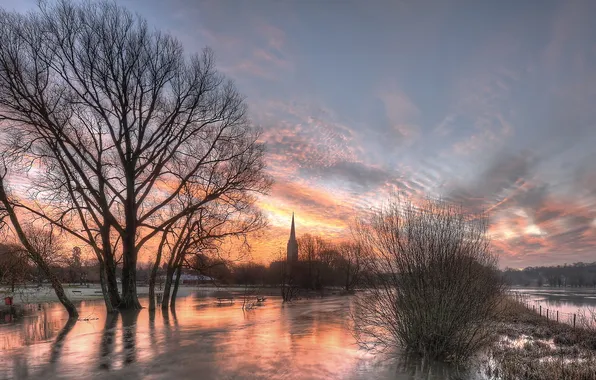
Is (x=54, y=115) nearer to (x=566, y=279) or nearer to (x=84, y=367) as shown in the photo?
(x=84, y=367)

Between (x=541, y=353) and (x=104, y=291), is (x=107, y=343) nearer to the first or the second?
(x=104, y=291)

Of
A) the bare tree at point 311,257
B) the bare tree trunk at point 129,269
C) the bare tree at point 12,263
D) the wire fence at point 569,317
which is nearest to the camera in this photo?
the bare tree at point 12,263

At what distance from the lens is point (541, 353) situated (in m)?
13.8

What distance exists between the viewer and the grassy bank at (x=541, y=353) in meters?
10.0

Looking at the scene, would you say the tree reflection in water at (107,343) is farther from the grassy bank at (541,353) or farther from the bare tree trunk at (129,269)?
the grassy bank at (541,353)

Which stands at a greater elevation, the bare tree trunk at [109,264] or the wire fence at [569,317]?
the bare tree trunk at [109,264]

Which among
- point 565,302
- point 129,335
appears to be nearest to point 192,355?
point 129,335

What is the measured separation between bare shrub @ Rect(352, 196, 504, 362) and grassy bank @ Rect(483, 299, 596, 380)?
98 cm

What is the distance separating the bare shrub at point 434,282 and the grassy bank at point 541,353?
98 centimetres

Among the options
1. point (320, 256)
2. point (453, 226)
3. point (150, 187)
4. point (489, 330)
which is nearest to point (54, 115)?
point (150, 187)

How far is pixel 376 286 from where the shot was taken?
12375 millimetres

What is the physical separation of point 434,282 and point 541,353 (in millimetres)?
6315

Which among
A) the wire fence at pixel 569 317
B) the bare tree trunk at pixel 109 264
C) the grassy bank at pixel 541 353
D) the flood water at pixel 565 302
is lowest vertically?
the flood water at pixel 565 302


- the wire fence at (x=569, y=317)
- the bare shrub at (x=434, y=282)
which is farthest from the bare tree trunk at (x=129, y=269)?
the wire fence at (x=569, y=317)
